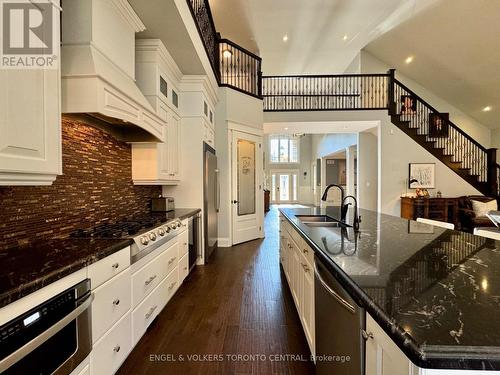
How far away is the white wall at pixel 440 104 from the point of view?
7.68 m

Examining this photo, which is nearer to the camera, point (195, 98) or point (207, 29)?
point (195, 98)

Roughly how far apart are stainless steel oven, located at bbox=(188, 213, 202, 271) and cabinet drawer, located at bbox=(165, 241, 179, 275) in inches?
20.7

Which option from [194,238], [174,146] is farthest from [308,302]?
[174,146]

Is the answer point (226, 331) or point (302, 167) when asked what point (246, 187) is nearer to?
point (226, 331)

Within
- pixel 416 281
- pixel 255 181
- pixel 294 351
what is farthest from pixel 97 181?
pixel 255 181

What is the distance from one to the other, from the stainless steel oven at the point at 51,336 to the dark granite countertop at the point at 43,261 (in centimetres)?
10

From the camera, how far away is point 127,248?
176 cm

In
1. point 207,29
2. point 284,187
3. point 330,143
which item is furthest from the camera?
point 284,187

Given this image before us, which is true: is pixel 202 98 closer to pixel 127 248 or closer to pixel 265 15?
pixel 127 248

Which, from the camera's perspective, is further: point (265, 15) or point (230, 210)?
point (265, 15)

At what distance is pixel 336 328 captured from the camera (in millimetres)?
1151

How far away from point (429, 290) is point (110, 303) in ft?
5.45

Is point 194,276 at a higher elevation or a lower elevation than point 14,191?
lower

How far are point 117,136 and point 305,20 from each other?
6008 mm
